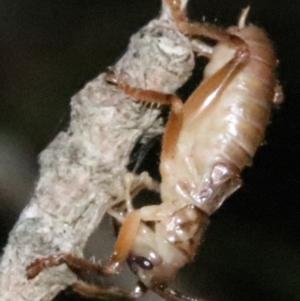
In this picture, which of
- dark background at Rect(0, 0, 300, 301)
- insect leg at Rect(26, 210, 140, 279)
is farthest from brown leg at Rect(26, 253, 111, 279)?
dark background at Rect(0, 0, 300, 301)

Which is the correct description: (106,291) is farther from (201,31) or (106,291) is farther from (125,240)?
(201,31)

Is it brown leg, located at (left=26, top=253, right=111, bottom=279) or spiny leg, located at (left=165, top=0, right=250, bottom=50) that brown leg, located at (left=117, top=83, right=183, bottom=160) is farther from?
brown leg, located at (left=26, top=253, right=111, bottom=279)

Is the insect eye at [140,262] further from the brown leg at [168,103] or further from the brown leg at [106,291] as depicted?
the brown leg at [168,103]

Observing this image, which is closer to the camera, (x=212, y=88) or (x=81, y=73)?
(x=212, y=88)

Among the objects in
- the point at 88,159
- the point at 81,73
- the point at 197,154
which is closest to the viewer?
the point at 88,159

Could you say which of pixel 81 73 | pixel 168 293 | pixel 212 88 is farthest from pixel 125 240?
pixel 81 73
